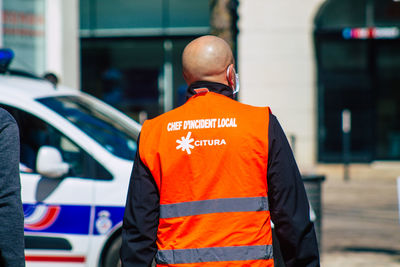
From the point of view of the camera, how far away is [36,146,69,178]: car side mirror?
16.6 feet

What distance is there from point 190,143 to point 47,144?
11.3 feet

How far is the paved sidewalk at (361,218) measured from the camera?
8.04 m

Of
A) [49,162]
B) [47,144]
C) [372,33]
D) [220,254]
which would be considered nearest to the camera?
[220,254]

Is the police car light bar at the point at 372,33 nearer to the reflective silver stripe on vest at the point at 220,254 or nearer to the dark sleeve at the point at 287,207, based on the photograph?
the dark sleeve at the point at 287,207

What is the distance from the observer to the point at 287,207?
9.35ft

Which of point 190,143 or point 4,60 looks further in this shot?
point 4,60

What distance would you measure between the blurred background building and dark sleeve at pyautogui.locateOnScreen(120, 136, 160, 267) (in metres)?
14.7

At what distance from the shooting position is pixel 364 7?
17469mm

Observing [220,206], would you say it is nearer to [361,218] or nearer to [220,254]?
[220,254]

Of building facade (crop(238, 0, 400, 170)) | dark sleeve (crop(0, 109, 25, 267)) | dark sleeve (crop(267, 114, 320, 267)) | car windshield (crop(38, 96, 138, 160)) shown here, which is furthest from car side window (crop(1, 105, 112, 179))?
building facade (crop(238, 0, 400, 170))

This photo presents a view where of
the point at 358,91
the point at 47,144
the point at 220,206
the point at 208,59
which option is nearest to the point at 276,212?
the point at 220,206

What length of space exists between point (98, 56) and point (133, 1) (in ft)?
5.33

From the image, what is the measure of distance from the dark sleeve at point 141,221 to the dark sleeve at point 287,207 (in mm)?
464

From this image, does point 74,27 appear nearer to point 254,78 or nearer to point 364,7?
point 254,78
